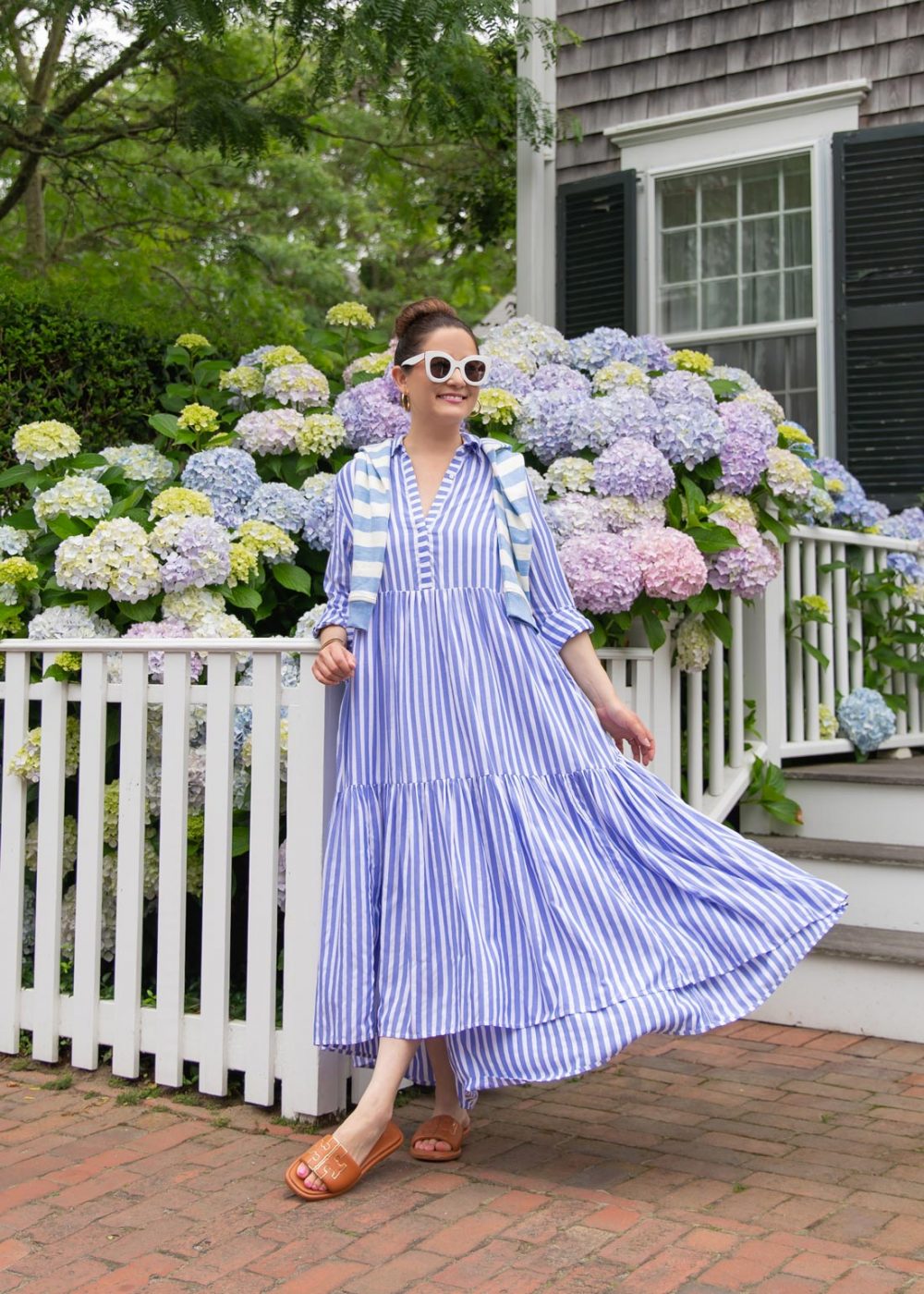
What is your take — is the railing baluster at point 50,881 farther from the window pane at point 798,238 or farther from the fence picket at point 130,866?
the window pane at point 798,238

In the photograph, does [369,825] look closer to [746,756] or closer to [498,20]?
[746,756]

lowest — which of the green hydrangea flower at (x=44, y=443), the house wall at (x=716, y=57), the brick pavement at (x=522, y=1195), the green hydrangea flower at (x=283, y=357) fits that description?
the brick pavement at (x=522, y=1195)

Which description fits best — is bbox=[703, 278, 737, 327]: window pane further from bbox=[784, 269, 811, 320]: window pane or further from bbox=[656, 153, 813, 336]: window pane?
bbox=[784, 269, 811, 320]: window pane

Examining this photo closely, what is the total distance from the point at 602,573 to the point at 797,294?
3581mm

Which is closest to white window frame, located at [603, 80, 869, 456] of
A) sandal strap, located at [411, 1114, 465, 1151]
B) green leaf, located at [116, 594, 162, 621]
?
green leaf, located at [116, 594, 162, 621]

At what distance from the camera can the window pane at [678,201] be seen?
7512 mm

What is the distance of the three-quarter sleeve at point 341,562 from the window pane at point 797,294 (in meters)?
4.51

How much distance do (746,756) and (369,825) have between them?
2216 millimetres

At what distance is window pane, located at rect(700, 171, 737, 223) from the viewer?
738 centimetres

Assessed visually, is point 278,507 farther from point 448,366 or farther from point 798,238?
point 798,238

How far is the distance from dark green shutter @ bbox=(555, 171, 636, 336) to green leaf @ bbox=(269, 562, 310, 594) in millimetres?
3639

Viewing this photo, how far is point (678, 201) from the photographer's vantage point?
7562mm

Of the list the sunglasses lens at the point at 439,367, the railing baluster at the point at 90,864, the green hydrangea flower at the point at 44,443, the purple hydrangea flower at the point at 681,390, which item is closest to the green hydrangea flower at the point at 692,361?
the purple hydrangea flower at the point at 681,390

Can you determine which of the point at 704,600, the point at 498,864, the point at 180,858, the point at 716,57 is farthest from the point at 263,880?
the point at 716,57
